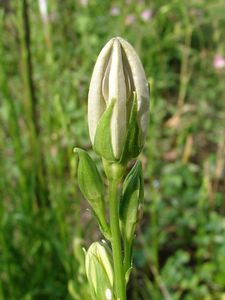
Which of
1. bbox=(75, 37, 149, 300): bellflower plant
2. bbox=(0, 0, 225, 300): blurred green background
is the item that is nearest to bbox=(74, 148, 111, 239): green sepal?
bbox=(75, 37, 149, 300): bellflower plant

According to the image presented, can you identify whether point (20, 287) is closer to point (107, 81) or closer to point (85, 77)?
point (107, 81)

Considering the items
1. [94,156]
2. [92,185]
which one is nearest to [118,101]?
[92,185]

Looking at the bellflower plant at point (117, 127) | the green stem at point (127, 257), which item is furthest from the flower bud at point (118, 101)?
the green stem at point (127, 257)

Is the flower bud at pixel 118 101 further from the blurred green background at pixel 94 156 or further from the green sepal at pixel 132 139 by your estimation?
the blurred green background at pixel 94 156

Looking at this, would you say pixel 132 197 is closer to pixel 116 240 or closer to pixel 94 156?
pixel 116 240

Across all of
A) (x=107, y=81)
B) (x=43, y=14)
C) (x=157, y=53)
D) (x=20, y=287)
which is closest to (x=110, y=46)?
(x=107, y=81)

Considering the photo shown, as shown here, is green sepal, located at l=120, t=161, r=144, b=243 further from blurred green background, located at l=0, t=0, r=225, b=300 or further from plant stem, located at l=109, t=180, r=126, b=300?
blurred green background, located at l=0, t=0, r=225, b=300

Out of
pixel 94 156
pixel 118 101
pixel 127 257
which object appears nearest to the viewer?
pixel 118 101
